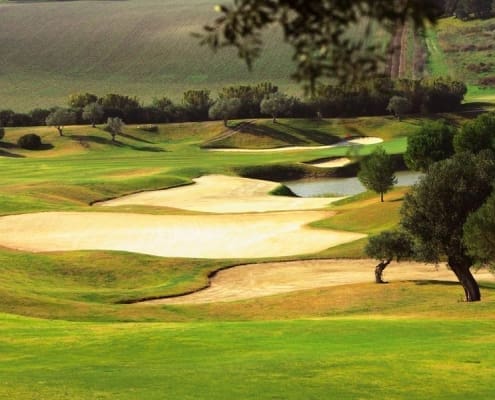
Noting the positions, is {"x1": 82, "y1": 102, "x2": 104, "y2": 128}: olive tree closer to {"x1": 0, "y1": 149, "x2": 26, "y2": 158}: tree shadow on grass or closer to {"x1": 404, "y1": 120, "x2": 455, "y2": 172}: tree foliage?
{"x1": 0, "y1": 149, "x2": 26, "y2": 158}: tree shadow on grass

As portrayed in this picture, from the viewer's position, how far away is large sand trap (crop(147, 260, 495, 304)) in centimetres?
5744

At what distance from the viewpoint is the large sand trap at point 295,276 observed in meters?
57.4

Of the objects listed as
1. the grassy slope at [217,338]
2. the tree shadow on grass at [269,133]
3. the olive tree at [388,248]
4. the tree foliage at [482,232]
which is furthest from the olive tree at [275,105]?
the tree foliage at [482,232]

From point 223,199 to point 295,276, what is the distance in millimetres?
51080

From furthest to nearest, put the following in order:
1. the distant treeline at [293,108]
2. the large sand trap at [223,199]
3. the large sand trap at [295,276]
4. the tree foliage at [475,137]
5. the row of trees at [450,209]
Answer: the distant treeline at [293,108]
the large sand trap at [223,199]
the tree foliage at [475,137]
the large sand trap at [295,276]
the row of trees at [450,209]

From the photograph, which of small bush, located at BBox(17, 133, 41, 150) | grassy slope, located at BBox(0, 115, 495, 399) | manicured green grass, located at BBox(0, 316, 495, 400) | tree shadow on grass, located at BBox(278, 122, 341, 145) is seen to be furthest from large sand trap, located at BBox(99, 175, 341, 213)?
manicured green grass, located at BBox(0, 316, 495, 400)

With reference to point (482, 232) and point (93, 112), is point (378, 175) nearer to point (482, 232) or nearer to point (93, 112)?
point (482, 232)

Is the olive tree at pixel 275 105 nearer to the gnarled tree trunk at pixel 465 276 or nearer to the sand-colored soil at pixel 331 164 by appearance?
the sand-colored soil at pixel 331 164

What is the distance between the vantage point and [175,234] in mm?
82812

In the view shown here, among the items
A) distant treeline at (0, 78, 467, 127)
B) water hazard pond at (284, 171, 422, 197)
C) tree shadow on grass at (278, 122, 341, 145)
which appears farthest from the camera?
distant treeline at (0, 78, 467, 127)

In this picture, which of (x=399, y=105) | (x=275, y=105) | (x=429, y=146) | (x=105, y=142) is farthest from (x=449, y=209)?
(x=275, y=105)

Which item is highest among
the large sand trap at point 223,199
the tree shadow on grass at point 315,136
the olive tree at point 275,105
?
the olive tree at point 275,105

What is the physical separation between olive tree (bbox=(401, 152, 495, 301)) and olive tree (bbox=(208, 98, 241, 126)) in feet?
452

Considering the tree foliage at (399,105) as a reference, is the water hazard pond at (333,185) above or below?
below
